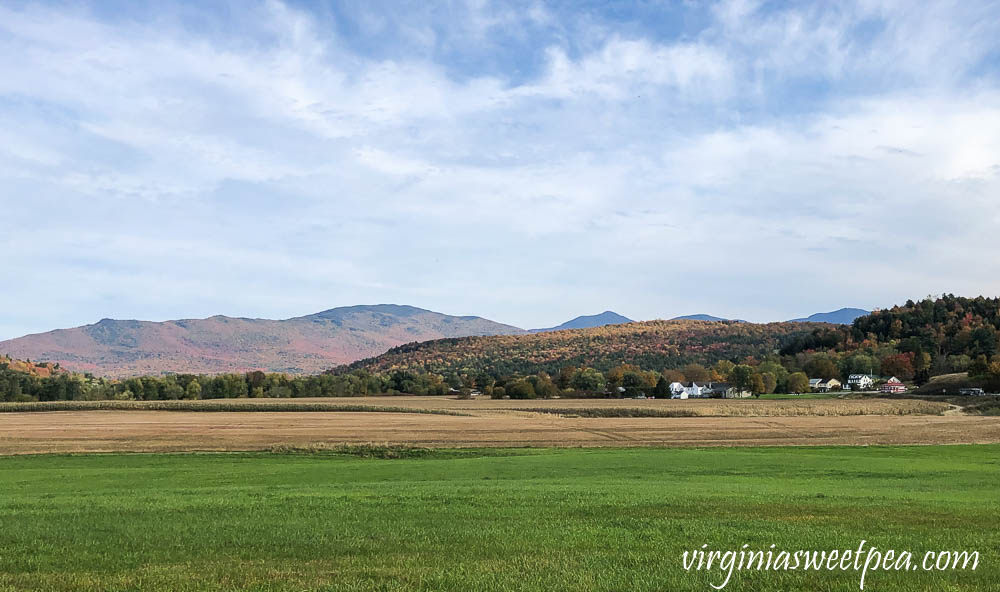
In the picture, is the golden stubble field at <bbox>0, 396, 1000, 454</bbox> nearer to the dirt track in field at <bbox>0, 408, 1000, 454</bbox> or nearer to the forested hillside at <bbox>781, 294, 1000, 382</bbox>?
the dirt track in field at <bbox>0, 408, 1000, 454</bbox>

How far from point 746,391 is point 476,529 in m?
137

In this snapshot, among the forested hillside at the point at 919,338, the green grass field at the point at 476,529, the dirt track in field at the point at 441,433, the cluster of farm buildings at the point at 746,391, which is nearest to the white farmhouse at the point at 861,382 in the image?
the cluster of farm buildings at the point at 746,391

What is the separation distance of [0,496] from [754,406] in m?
84.1

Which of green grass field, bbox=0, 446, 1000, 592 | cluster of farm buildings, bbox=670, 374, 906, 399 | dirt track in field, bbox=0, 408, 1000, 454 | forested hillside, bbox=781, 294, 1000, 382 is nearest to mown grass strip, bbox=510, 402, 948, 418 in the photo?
dirt track in field, bbox=0, 408, 1000, 454

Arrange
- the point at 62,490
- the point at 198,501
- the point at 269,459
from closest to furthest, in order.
Result: the point at 198,501
the point at 62,490
the point at 269,459

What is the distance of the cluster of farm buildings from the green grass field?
117993 millimetres

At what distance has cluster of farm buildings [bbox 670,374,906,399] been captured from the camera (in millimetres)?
137000

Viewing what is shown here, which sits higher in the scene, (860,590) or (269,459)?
(860,590)

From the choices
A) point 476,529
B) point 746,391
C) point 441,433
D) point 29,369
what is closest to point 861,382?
point 746,391

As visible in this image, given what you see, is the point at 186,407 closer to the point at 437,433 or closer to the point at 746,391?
the point at 437,433

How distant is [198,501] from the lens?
1788 centimetres

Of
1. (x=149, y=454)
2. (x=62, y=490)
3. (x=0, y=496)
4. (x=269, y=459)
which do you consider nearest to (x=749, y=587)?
(x=0, y=496)

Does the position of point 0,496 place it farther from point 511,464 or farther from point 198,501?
point 511,464

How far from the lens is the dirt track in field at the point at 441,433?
46188mm
